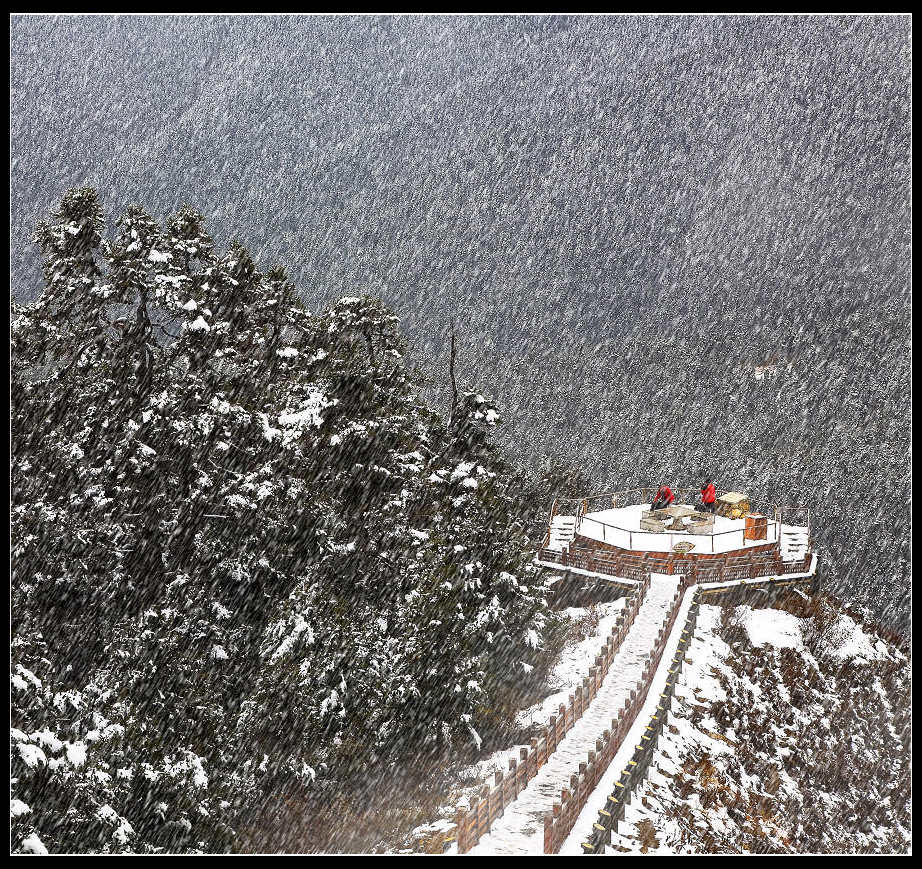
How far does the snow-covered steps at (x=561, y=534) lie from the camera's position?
107 ft

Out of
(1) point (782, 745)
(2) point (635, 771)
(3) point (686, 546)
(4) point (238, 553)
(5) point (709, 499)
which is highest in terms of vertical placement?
(4) point (238, 553)

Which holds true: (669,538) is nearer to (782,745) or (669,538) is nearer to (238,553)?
(782,745)

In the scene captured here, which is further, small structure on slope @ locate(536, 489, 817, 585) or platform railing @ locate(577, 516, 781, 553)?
platform railing @ locate(577, 516, 781, 553)

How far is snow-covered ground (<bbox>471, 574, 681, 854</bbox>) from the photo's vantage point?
13688mm

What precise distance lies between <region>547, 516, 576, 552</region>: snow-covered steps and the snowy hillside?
6646 millimetres

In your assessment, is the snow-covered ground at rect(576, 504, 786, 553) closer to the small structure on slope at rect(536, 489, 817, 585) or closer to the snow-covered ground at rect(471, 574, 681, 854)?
the small structure on slope at rect(536, 489, 817, 585)

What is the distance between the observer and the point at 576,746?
17.5 m

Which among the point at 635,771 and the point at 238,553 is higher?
the point at 238,553

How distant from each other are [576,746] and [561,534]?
16.3m

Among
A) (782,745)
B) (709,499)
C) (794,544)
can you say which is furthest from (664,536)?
(782,745)

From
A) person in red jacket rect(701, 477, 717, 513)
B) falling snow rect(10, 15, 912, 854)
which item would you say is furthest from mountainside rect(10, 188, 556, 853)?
person in red jacket rect(701, 477, 717, 513)

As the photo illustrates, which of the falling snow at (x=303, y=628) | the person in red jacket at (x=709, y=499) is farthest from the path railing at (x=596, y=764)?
the person in red jacket at (x=709, y=499)

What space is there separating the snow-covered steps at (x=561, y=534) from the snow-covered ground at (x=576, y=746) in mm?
5563
